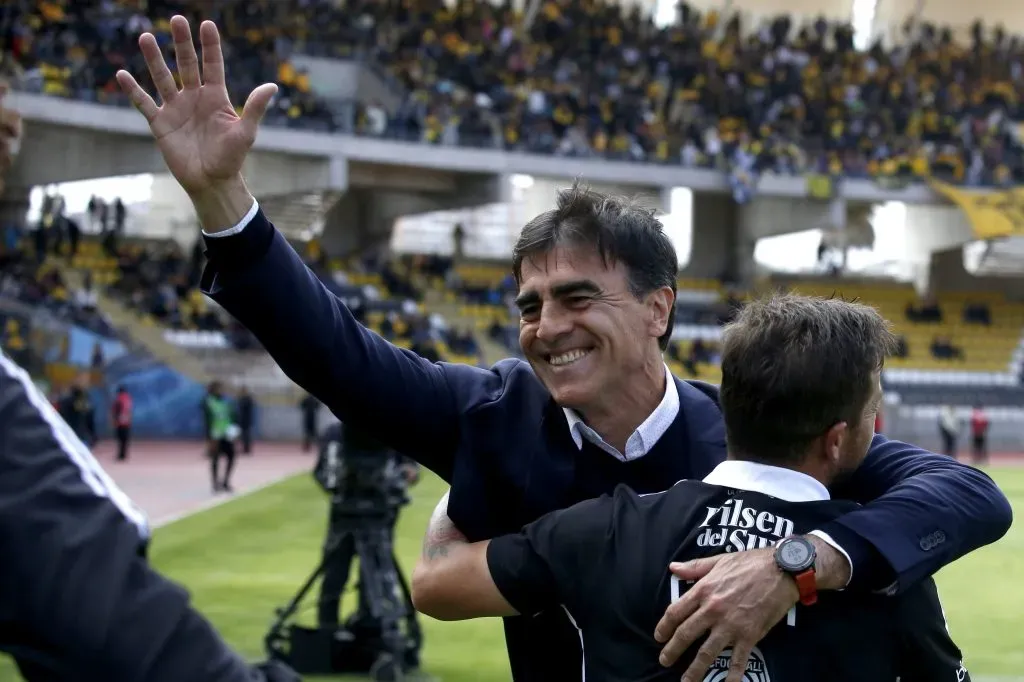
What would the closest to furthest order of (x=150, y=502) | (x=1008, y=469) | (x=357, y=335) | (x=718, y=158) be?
(x=357, y=335), (x=150, y=502), (x=1008, y=469), (x=718, y=158)

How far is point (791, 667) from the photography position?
203 cm

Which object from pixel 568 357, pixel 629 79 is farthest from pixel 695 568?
pixel 629 79

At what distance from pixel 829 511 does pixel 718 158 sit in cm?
3284

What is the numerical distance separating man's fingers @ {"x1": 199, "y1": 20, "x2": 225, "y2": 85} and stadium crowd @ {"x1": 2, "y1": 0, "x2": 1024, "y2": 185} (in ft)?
84.8

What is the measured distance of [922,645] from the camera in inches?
81.2

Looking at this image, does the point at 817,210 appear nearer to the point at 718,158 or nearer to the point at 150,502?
the point at 718,158

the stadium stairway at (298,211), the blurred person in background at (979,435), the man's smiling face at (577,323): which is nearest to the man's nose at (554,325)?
the man's smiling face at (577,323)

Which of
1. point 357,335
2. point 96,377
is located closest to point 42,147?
point 96,377

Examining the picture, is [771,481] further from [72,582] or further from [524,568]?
[72,582]

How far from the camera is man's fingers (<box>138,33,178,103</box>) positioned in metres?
2.35

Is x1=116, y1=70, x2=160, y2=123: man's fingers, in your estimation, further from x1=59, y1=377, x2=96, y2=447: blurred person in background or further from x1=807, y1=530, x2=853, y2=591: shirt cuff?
x1=59, y1=377, x2=96, y2=447: blurred person in background

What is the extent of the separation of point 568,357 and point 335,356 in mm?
483

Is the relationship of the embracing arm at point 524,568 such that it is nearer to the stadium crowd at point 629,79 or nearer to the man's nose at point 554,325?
the man's nose at point 554,325

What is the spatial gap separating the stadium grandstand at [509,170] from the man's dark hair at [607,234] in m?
22.3
